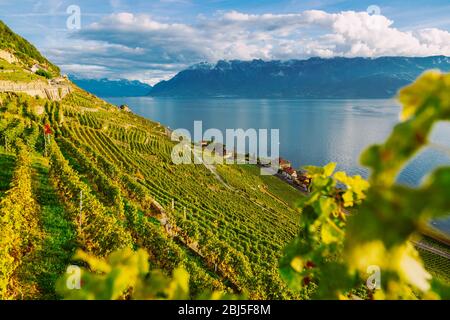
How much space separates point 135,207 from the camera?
26.2m

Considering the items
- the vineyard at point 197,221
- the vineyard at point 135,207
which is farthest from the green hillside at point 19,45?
the vineyard at point 135,207

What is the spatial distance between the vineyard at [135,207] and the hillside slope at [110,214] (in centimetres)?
8

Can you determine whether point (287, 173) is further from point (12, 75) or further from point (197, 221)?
point (12, 75)

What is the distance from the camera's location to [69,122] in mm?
55719

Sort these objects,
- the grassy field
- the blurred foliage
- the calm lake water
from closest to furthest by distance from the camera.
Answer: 1. the blurred foliage
2. the grassy field
3. the calm lake water

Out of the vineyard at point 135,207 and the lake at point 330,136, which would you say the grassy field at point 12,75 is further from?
the lake at point 330,136

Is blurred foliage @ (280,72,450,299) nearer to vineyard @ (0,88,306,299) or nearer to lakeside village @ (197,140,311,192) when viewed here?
vineyard @ (0,88,306,299)

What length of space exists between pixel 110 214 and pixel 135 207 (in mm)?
2764

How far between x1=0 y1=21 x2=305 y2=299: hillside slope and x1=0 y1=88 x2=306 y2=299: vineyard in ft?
0.27

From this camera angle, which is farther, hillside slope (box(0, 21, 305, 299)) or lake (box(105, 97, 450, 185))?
lake (box(105, 97, 450, 185))

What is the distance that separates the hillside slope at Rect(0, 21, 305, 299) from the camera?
16.7 meters

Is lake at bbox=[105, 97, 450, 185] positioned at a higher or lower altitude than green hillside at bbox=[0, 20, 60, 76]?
lower

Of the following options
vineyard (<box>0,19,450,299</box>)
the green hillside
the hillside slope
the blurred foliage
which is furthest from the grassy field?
the blurred foliage

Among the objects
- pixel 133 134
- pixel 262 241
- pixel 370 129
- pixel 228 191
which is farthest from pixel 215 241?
pixel 370 129
